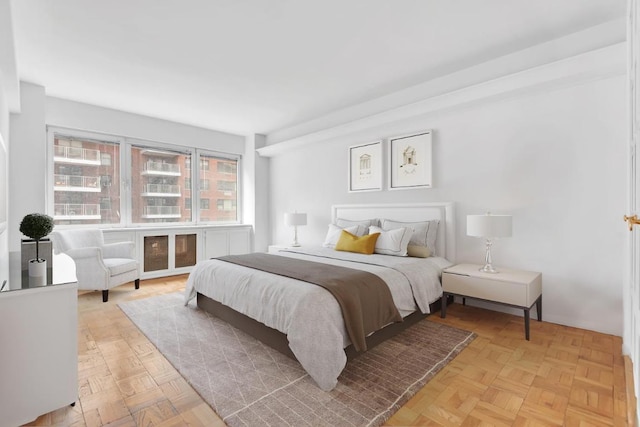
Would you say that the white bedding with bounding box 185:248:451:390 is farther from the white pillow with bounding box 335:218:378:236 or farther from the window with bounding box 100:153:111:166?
the window with bounding box 100:153:111:166

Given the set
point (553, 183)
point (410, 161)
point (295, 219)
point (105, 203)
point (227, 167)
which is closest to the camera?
point (553, 183)

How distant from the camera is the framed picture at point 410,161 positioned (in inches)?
153

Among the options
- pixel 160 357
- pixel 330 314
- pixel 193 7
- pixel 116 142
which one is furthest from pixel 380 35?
pixel 116 142

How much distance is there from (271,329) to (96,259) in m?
2.67

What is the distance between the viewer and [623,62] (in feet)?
8.12

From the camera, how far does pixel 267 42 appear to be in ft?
9.36

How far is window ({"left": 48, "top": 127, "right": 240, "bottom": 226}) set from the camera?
14.7 feet

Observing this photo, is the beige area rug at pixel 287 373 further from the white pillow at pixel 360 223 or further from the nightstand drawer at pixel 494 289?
the white pillow at pixel 360 223

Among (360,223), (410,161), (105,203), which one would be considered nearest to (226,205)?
(105,203)

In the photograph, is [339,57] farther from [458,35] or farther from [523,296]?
[523,296]

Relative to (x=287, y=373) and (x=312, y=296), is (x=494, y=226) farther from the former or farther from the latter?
(x=287, y=373)

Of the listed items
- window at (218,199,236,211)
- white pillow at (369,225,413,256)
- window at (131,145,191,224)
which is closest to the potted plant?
white pillow at (369,225,413,256)

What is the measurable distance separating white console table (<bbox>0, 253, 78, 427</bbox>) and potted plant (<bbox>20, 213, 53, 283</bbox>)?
Answer: 0.35 feet

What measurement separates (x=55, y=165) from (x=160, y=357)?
12.1 ft
